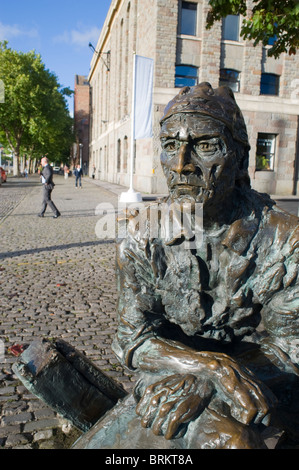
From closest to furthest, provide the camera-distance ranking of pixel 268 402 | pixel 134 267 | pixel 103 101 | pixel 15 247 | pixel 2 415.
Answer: pixel 268 402, pixel 134 267, pixel 2 415, pixel 15 247, pixel 103 101

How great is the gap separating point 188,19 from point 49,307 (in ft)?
66.1

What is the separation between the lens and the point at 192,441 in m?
1.60

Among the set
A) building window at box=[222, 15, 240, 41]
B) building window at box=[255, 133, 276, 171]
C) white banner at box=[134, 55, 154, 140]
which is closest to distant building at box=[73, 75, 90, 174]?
building window at box=[222, 15, 240, 41]

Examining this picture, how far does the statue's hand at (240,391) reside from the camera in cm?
152

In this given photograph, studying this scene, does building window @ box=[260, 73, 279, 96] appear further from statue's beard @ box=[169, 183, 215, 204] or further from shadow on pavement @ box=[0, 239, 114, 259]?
statue's beard @ box=[169, 183, 215, 204]

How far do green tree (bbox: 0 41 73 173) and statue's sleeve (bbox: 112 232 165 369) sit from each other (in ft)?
153

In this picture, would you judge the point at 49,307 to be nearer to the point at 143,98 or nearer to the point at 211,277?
the point at 211,277

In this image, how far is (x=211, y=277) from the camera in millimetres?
2008

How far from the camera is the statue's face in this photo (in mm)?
1823

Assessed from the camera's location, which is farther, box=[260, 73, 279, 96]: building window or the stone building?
box=[260, 73, 279, 96]: building window

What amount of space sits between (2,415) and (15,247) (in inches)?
252

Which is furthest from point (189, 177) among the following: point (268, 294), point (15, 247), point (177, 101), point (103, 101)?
point (103, 101)

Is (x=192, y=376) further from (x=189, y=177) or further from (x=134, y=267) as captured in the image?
(x=189, y=177)

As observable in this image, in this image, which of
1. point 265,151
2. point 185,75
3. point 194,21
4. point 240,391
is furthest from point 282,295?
point 194,21
